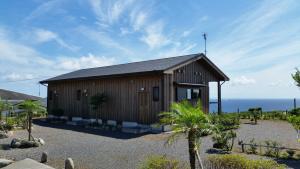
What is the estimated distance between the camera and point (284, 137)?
15531 mm

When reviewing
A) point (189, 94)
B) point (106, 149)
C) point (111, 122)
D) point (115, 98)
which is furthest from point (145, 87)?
point (106, 149)

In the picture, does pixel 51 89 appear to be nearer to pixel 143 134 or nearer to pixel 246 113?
pixel 143 134

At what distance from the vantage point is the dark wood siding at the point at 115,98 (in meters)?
17.3

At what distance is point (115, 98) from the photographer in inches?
762

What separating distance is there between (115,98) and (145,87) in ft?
9.09

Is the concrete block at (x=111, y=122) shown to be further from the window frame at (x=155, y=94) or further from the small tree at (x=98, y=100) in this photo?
the window frame at (x=155, y=94)

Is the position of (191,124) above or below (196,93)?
below

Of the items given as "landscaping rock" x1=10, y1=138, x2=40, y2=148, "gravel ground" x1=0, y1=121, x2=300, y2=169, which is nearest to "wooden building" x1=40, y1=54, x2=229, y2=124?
"gravel ground" x1=0, y1=121, x2=300, y2=169

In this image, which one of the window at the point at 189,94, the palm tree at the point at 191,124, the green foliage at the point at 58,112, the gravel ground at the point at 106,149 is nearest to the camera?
the palm tree at the point at 191,124

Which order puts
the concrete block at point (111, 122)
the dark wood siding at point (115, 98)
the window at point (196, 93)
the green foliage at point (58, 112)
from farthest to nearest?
the green foliage at point (58, 112), the window at point (196, 93), the concrete block at point (111, 122), the dark wood siding at point (115, 98)

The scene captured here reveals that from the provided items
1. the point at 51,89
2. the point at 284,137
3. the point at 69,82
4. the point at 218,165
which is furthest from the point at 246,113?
the point at 218,165

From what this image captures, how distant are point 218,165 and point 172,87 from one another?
1118 centimetres

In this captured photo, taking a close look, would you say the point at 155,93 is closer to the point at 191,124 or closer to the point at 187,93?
the point at 187,93

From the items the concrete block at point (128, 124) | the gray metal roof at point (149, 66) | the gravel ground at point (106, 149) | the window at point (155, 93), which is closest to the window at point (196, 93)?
the gray metal roof at point (149, 66)
